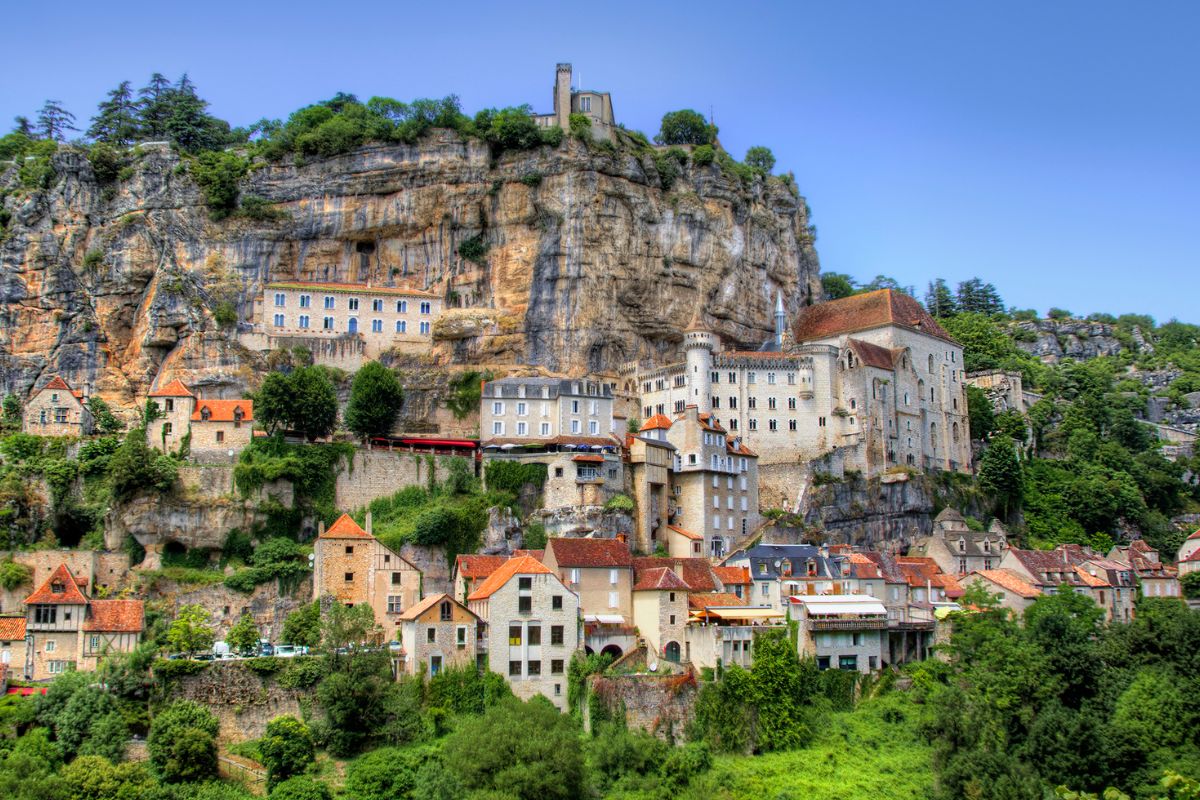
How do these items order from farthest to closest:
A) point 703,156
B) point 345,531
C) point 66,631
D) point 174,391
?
point 703,156, point 174,391, point 345,531, point 66,631

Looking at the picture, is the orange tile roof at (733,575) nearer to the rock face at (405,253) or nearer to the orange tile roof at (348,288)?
the rock face at (405,253)

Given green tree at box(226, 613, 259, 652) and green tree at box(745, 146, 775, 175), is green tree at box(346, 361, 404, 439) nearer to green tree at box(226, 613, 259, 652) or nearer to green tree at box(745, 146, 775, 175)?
green tree at box(226, 613, 259, 652)

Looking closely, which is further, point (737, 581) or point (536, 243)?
point (536, 243)

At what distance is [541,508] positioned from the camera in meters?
66.8

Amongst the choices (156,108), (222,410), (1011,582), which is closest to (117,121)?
(156,108)

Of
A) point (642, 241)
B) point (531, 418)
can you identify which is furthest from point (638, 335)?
point (531, 418)

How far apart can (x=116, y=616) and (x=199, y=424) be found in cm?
1364

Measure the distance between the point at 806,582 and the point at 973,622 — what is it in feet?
25.7

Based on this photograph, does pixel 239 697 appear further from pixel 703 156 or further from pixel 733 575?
pixel 703 156

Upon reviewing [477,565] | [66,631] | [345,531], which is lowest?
[66,631]

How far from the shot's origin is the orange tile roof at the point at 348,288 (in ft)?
254

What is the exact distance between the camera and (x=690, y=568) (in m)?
62.0

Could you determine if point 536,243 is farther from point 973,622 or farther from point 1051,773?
point 1051,773

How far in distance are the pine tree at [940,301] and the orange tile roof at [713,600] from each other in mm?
72183
